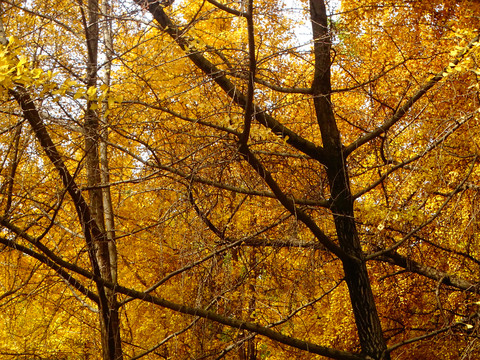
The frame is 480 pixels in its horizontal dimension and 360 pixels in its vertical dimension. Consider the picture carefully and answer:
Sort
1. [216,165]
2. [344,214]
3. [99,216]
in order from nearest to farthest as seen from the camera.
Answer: [216,165] → [344,214] → [99,216]

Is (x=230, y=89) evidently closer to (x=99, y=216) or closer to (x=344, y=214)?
(x=344, y=214)

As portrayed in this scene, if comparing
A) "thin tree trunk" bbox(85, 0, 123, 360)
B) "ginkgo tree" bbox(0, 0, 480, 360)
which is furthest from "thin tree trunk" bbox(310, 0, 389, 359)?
"thin tree trunk" bbox(85, 0, 123, 360)

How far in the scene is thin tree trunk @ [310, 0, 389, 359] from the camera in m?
4.54

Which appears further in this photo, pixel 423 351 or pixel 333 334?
pixel 333 334

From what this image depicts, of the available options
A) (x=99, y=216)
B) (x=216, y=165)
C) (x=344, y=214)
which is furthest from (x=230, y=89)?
(x=99, y=216)

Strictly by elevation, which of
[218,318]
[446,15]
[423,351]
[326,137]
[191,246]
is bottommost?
[218,318]

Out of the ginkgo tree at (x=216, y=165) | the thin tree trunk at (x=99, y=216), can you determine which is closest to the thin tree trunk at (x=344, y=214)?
the ginkgo tree at (x=216, y=165)

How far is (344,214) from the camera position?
15.7 ft

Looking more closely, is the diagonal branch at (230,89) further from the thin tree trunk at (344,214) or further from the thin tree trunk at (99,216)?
the thin tree trunk at (99,216)

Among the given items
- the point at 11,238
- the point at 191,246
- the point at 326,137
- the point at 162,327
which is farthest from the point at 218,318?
the point at 162,327

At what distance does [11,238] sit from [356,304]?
9.61 ft

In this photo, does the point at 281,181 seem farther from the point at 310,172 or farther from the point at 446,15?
the point at 446,15

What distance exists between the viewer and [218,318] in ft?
13.2

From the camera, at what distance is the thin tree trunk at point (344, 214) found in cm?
454
